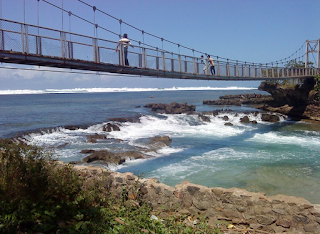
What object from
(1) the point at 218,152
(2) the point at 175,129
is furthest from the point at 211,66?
(2) the point at 175,129

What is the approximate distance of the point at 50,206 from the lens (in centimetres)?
522

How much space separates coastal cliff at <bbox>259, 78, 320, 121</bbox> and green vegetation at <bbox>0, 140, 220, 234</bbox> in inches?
1168

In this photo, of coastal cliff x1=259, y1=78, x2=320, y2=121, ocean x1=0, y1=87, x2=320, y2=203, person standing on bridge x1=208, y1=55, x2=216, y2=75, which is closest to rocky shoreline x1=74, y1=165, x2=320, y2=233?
ocean x1=0, y1=87, x2=320, y2=203

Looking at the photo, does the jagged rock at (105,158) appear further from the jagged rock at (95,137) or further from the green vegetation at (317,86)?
the green vegetation at (317,86)

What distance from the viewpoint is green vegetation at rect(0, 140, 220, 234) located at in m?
4.77

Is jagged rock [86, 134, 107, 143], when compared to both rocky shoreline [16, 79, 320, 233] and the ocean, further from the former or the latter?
rocky shoreline [16, 79, 320, 233]

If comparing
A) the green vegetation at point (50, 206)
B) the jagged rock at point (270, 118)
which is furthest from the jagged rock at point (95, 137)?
the jagged rock at point (270, 118)

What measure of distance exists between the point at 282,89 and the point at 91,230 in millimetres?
34783

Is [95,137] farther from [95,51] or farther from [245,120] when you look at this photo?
[245,120]

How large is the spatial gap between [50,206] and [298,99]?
112 feet

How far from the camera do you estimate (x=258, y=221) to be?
6.55m

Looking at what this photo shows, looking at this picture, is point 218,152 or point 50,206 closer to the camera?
point 50,206

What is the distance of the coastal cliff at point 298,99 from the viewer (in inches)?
1236

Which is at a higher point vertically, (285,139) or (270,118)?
(270,118)
